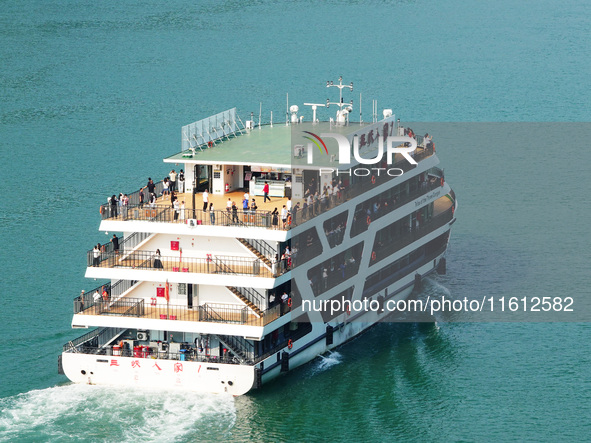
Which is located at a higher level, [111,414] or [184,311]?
[184,311]

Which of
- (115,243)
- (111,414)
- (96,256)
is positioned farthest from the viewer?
(115,243)

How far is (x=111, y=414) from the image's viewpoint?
56.3m

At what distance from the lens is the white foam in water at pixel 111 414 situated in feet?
180

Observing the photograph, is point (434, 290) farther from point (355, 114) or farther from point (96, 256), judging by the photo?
point (355, 114)

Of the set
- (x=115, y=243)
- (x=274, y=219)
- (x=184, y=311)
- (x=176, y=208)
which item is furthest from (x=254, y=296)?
(x=115, y=243)

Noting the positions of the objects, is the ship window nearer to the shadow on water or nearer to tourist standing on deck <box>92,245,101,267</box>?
the shadow on water

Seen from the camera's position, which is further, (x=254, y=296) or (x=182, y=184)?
(x=182, y=184)

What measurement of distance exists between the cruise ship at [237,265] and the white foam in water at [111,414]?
885 mm

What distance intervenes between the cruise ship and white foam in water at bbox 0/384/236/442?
88 cm

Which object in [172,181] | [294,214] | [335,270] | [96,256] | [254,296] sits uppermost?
[172,181]

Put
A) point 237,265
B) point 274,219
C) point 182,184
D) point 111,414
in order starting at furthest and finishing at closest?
1. point 182,184
2. point 237,265
3. point 274,219
4. point 111,414

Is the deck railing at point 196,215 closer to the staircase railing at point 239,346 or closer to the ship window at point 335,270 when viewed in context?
the ship window at point 335,270

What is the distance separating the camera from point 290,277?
6031cm

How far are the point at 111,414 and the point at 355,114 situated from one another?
61257 millimetres
